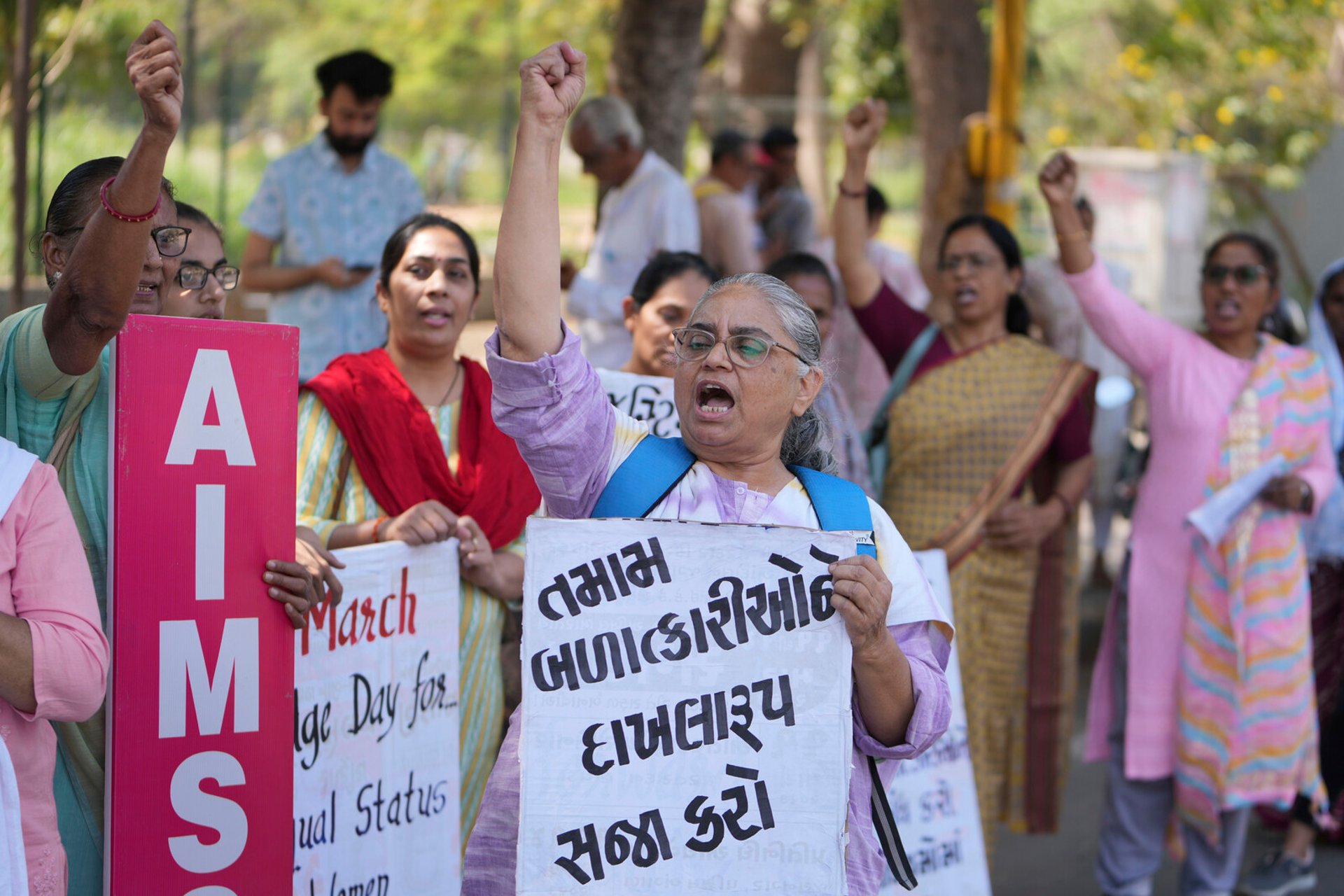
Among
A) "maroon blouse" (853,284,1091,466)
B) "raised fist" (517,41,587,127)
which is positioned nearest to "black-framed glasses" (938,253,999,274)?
"maroon blouse" (853,284,1091,466)

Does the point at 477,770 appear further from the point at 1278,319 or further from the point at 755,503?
the point at 1278,319

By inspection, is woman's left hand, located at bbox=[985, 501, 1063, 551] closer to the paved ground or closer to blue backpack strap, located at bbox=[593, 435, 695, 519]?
the paved ground

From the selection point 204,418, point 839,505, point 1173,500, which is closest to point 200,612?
point 204,418

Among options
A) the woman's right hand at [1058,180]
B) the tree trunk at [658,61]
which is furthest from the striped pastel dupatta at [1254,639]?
the tree trunk at [658,61]

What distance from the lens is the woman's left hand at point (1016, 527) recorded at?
5.04 meters

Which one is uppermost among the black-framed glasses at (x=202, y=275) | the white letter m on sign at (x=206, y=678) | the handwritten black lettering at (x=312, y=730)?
the black-framed glasses at (x=202, y=275)

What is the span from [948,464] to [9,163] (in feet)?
17.8

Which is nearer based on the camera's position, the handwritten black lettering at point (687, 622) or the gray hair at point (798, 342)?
the handwritten black lettering at point (687, 622)

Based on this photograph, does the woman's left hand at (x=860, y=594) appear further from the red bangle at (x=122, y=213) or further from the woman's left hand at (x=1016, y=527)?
the woman's left hand at (x=1016, y=527)

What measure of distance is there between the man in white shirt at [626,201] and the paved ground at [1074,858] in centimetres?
259

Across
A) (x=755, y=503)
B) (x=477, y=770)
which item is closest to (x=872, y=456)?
(x=477, y=770)

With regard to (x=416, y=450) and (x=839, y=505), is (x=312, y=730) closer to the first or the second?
(x=416, y=450)

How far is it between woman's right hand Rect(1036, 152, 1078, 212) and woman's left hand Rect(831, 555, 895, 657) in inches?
103

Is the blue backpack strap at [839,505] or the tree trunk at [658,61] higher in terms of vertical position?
the tree trunk at [658,61]
